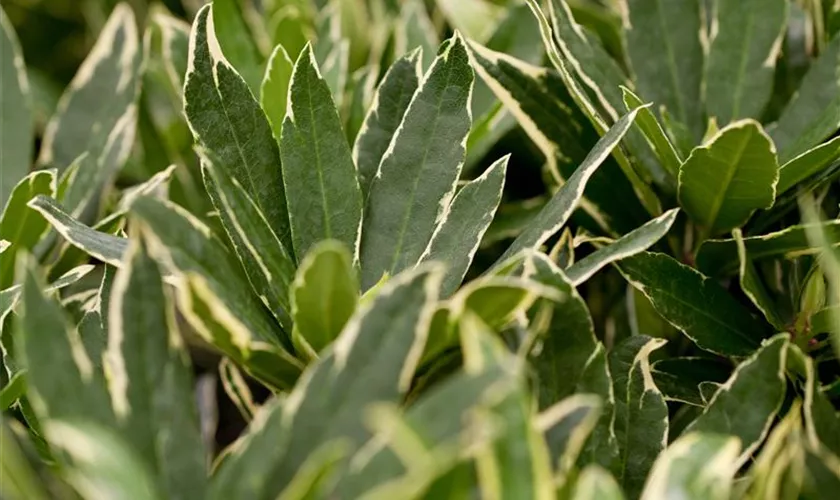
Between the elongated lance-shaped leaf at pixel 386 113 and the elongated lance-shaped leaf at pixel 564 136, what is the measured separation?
0.25 feet

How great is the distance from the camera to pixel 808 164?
29.0 inches

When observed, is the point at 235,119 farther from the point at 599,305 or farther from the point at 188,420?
the point at 599,305

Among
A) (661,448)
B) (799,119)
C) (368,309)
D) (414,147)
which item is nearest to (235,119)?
(414,147)

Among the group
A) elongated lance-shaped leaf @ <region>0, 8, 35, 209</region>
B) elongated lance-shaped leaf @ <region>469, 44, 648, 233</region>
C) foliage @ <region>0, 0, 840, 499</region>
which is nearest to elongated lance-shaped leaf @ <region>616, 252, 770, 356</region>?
foliage @ <region>0, 0, 840, 499</region>

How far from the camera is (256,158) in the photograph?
28.2 inches

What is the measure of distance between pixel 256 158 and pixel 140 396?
24 cm

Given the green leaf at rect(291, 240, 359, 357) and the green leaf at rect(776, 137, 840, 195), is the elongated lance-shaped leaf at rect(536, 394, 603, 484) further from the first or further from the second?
the green leaf at rect(776, 137, 840, 195)

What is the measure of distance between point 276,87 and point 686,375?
0.43 meters

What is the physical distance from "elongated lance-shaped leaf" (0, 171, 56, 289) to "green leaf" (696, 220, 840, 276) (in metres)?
0.54

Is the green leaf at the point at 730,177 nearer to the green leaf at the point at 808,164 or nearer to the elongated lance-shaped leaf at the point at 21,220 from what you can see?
the green leaf at the point at 808,164

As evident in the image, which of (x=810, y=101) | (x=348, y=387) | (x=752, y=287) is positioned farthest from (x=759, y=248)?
(x=348, y=387)

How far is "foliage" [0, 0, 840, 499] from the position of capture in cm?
52

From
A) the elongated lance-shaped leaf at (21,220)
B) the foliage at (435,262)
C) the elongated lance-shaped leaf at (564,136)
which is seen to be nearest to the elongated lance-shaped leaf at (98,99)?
the foliage at (435,262)

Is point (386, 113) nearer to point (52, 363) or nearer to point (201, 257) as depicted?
point (201, 257)
